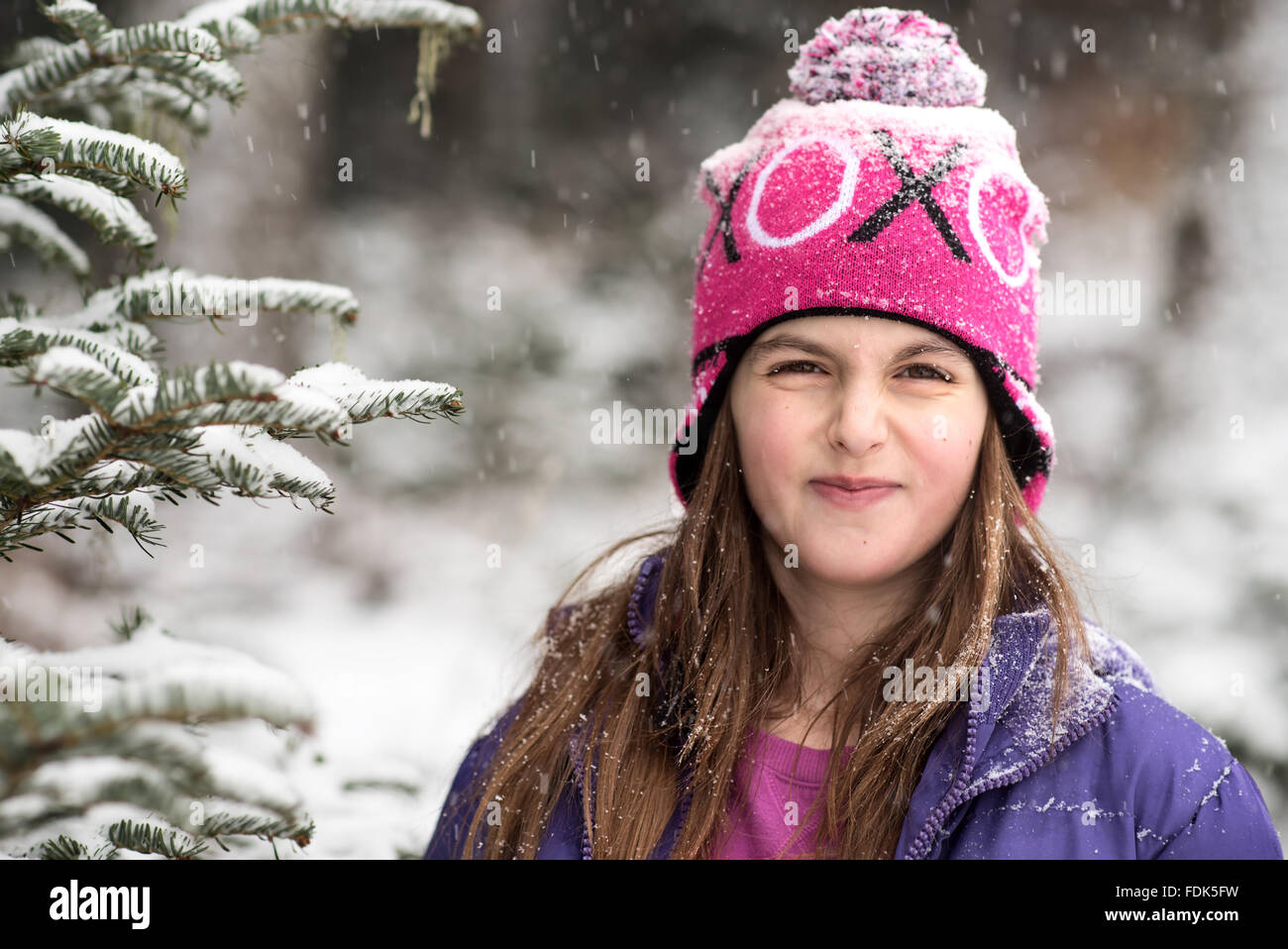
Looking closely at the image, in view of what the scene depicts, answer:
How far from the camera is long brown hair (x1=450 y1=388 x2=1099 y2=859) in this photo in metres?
1.74

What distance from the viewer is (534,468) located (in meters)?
5.54

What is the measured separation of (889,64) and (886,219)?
0.38 m

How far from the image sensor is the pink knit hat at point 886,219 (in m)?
1.88

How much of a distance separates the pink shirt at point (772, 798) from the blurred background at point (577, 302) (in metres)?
3.07

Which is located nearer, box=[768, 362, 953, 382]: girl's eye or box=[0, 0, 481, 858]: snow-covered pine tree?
box=[0, 0, 481, 858]: snow-covered pine tree

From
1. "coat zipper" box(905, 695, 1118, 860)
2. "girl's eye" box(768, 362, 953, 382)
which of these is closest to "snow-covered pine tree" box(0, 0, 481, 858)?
"girl's eye" box(768, 362, 953, 382)

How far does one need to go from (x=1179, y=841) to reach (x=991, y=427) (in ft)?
2.61

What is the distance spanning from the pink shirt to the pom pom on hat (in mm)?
1353
